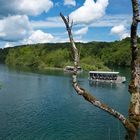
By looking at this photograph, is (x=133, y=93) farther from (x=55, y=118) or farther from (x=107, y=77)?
(x=107, y=77)

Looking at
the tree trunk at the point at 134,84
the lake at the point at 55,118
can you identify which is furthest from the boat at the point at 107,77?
the tree trunk at the point at 134,84

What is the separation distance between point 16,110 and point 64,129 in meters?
16.2

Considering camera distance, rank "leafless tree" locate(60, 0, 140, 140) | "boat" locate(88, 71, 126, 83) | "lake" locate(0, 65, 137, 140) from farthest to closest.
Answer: "boat" locate(88, 71, 126, 83)
"lake" locate(0, 65, 137, 140)
"leafless tree" locate(60, 0, 140, 140)

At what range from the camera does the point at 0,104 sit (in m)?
64.3

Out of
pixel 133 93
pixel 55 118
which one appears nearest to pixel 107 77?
pixel 55 118

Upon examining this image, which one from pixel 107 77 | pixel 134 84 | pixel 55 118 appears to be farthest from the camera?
pixel 107 77

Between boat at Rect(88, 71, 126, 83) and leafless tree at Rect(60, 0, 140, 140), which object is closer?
leafless tree at Rect(60, 0, 140, 140)

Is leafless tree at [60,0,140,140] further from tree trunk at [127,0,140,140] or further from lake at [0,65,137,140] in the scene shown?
lake at [0,65,137,140]

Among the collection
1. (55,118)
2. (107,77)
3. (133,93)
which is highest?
(133,93)

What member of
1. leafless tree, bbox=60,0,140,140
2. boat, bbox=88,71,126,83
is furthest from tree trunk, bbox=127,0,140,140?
boat, bbox=88,71,126,83

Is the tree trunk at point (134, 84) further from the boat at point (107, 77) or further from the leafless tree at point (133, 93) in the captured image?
the boat at point (107, 77)

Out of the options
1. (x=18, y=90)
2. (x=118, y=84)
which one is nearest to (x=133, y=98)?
(x=18, y=90)

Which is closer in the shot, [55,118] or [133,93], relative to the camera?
[133,93]

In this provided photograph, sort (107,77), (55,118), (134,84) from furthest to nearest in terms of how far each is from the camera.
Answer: (107,77) < (55,118) < (134,84)
